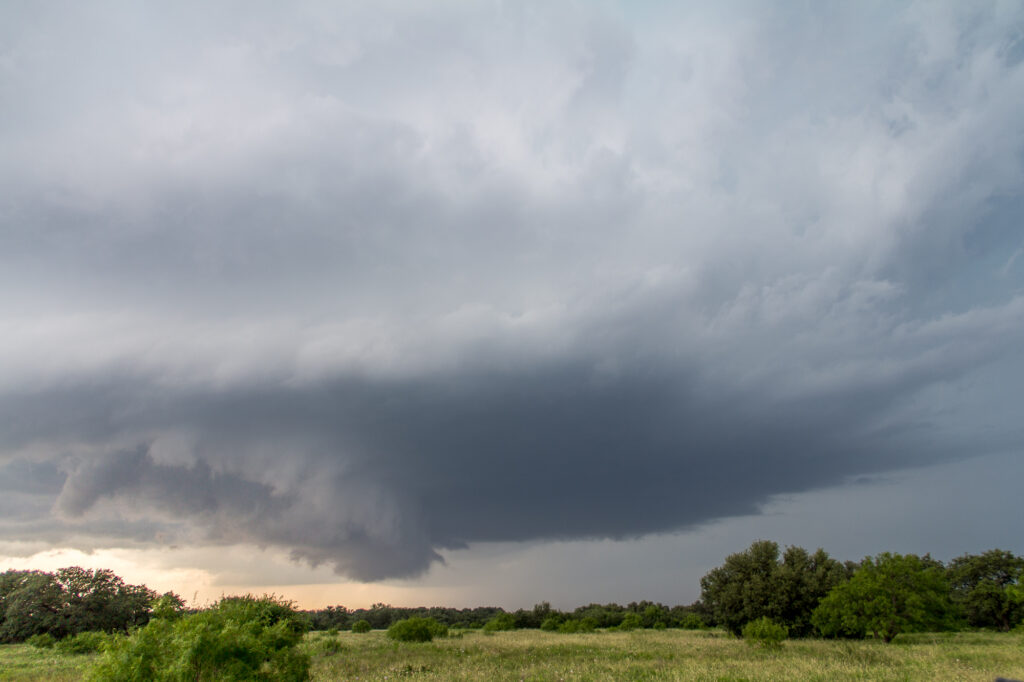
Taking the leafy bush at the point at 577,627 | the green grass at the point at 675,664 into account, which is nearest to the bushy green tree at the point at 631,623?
the leafy bush at the point at 577,627

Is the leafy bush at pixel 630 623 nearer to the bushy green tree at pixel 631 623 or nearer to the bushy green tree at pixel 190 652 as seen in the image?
the bushy green tree at pixel 631 623

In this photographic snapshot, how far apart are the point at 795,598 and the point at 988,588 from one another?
4455 centimetres

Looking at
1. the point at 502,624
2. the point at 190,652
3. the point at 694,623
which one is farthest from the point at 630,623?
the point at 190,652

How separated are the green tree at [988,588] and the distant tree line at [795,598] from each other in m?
0.15

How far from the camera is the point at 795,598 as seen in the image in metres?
67.2

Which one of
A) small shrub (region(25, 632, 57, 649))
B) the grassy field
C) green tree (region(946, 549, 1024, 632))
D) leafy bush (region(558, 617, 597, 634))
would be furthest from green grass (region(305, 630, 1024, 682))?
green tree (region(946, 549, 1024, 632))

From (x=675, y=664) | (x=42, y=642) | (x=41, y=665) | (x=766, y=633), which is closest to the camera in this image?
(x=675, y=664)

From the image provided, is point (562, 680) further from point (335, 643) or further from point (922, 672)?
point (335, 643)

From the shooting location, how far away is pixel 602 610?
135375 mm

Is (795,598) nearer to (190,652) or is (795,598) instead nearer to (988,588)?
(988,588)

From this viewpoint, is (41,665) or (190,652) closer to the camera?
(190,652)

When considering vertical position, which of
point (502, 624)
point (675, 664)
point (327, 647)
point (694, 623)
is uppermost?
point (675, 664)

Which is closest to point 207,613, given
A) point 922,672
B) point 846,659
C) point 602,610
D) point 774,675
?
point 774,675

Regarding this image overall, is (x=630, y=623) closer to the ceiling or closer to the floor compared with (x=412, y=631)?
closer to the floor
